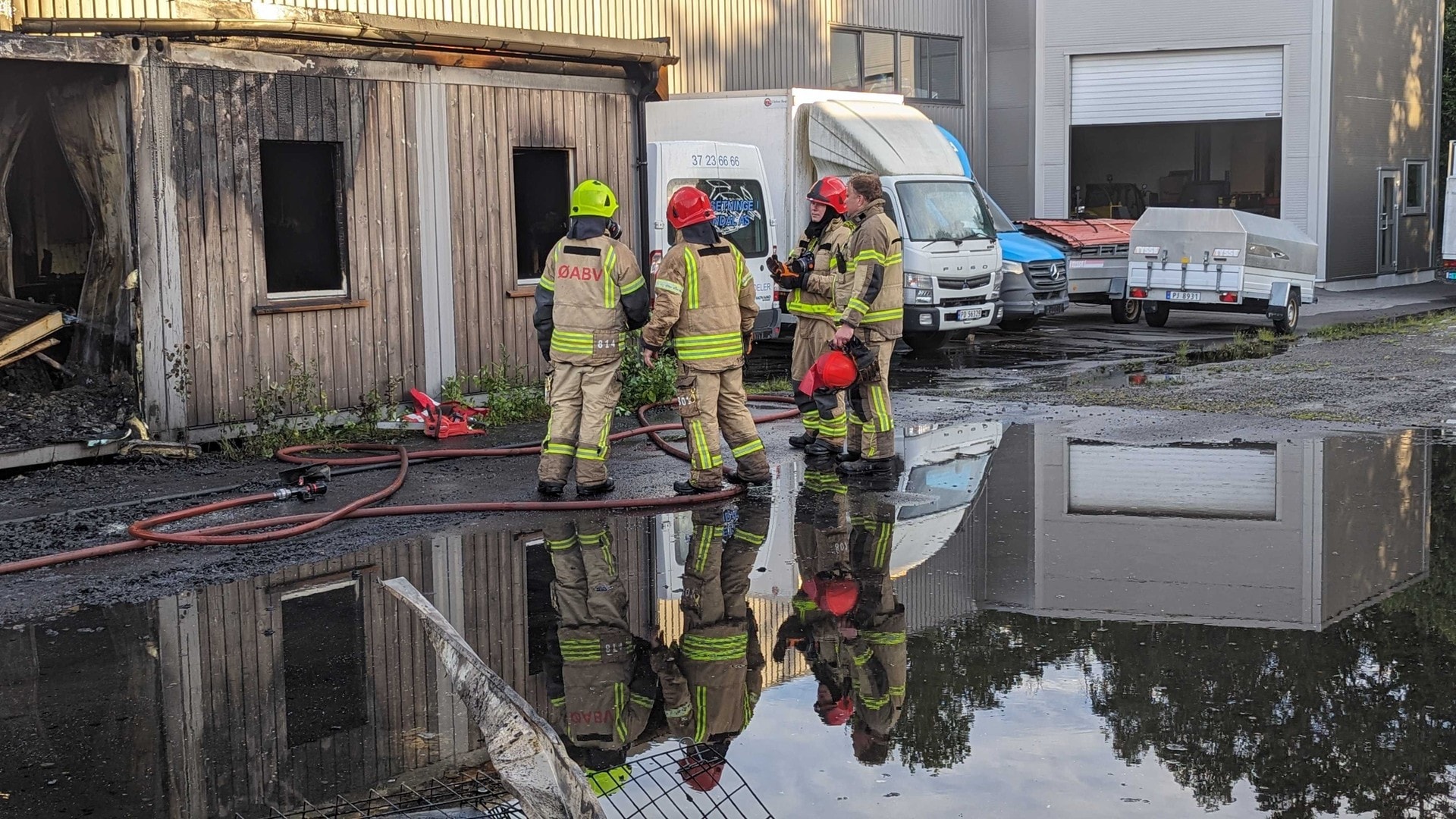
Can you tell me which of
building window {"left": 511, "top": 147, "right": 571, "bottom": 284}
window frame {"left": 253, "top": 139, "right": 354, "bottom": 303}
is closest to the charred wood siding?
window frame {"left": 253, "top": 139, "right": 354, "bottom": 303}

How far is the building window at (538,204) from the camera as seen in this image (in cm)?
A: 1270

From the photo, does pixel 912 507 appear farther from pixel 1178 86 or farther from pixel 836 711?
pixel 1178 86

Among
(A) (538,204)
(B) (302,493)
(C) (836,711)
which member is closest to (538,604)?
(C) (836,711)

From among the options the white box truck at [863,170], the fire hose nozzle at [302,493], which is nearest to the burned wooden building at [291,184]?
the fire hose nozzle at [302,493]

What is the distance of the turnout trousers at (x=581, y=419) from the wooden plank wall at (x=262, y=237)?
3.02 metres

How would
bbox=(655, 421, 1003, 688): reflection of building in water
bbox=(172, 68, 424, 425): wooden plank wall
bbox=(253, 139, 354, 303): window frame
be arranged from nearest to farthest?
1. bbox=(655, 421, 1003, 688): reflection of building in water
2. bbox=(172, 68, 424, 425): wooden plank wall
3. bbox=(253, 139, 354, 303): window frame

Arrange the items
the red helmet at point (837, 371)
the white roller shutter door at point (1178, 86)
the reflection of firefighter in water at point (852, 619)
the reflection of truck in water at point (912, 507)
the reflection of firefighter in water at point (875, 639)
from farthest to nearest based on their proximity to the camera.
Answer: the white roller shutter door at point (1178, 86) → the red helmet at point (837, 371) → the reflection of truck in water at point (912, 507) → the reflection of firefighter in water at point (852, 619) → the reflection of firefighter in water at point (875, 639)

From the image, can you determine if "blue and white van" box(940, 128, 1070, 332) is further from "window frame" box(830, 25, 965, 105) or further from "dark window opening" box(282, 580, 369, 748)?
"dark window opening" box(282, 580, 369, 748)

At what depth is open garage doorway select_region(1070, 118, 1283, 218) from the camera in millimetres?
31656

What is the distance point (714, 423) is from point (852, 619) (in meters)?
2.76

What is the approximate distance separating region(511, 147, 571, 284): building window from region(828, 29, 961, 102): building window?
10696mm

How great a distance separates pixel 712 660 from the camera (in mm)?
5824

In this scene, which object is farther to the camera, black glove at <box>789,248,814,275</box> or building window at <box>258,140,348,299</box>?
building window at <box>258,140,348,299</box>

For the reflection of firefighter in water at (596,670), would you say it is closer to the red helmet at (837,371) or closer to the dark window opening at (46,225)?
the red helmet at (837,371)
